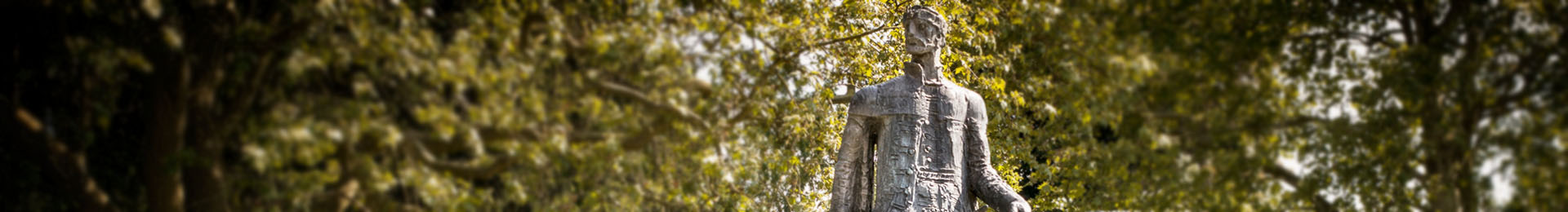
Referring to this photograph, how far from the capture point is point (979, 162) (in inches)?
180

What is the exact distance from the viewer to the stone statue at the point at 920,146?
4414 mm

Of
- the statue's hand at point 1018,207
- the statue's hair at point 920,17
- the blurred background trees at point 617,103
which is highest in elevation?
the statue's hair at point 920,17

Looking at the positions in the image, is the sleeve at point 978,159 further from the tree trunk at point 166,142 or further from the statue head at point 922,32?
the tree trunk at point 166,142

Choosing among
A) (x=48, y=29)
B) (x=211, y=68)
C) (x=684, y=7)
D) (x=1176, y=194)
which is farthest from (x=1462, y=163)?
(x=48, y=29)

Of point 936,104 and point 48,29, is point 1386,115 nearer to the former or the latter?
point 936,104

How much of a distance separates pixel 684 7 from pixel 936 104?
1.64 metres

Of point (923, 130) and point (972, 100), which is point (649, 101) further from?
point (972, 100)

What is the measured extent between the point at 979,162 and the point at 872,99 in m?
0.47

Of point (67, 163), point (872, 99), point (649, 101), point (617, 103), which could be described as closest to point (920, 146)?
point (872, 99)

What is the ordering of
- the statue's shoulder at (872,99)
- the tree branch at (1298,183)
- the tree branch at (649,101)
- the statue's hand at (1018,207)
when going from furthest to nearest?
the statue's shoulder at (872,99)
the statue's hand at (1018,207)
the tree branch at (1298,183)
the tree branch at (649,101)

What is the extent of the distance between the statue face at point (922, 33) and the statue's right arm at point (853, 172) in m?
0.36

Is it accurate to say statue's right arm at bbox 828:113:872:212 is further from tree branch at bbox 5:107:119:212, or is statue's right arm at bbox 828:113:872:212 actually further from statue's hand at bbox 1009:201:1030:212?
tree branch at bbox 5:107:119:212

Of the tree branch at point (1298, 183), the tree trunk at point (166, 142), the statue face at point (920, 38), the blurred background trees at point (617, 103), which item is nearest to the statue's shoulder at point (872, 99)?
the statue face at point (920, 38)

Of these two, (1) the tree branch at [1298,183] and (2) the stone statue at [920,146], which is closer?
(1) the tree branch at [1298,183]
